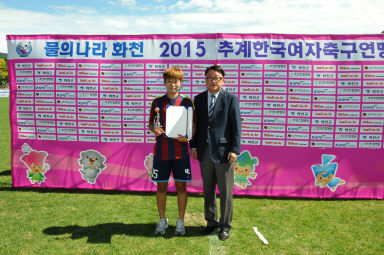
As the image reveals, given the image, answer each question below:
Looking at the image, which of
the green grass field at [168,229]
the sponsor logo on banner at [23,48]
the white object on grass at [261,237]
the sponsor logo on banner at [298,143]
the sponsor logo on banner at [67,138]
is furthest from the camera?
the sponsor logo on banner at [67,138]

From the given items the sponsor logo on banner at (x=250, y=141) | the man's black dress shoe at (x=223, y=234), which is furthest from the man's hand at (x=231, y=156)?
the sponsor logo on banner at (x=250, y=141)

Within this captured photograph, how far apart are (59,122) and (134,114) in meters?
1.40

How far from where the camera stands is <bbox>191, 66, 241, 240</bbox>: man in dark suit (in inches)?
133

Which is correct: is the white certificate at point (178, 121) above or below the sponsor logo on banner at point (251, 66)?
below

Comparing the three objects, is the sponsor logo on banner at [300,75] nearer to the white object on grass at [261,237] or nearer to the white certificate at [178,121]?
the white certificate at [178,121]

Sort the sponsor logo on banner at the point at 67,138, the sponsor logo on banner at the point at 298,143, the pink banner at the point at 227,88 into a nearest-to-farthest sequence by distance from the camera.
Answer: the pink banner at the point at 227,88 < the sponsor logo on banner at the point at 298,143 < the sponsor logo on banner at the point at 67,138

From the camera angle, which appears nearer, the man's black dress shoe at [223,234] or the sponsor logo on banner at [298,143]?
the man's black dress shoe at [223,234]

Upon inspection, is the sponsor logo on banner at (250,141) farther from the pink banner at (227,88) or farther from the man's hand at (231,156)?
the man's hand at (231,156)

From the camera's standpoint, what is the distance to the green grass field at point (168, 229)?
3.36 metres

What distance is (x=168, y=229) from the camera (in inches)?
150

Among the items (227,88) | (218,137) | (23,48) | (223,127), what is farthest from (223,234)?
(23,48)

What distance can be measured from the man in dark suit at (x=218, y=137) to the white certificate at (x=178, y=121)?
0.16m

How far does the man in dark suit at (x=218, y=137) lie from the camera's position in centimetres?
339

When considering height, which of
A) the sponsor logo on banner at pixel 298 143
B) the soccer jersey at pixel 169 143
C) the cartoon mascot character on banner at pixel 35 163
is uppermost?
the soccer jersey at pixel 169 143
